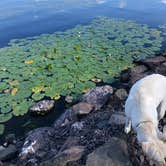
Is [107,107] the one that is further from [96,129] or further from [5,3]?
[5,3]

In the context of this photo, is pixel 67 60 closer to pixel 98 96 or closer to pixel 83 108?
pixel 98 96

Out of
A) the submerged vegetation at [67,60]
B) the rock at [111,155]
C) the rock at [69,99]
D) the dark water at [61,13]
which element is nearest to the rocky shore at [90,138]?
the rock at [111,155]

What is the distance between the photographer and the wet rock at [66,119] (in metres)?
7.32

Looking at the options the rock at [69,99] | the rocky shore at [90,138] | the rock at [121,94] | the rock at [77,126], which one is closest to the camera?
the rocky shore at [90,138]

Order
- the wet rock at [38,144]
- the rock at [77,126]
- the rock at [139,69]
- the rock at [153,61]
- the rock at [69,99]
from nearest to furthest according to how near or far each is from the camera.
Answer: the wet rock at [38,144], the rock at [77,126], the rock at [69,99], the rock at [139,69], the rock at [153,61]

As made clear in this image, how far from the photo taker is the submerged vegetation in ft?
28.3

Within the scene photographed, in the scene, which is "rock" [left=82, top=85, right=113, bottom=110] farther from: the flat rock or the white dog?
the white dog

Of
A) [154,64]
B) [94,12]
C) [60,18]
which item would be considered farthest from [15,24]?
[154,64]

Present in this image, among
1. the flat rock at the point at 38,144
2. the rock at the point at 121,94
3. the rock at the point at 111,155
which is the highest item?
the rock at the point at 111,155

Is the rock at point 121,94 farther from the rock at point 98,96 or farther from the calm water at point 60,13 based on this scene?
the calm water at point 60,13

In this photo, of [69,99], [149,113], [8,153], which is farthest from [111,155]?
[69,99]

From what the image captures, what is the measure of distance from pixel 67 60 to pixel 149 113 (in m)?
6.12

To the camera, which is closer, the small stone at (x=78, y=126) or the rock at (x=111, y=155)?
the rock at (x=111, y=155)

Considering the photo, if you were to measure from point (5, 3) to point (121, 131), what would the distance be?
47.5ft
